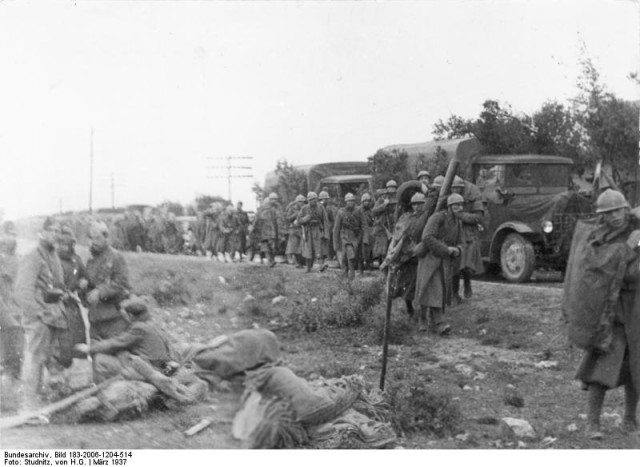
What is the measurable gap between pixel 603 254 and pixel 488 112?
4.74m

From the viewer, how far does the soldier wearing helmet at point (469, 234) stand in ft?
35.0

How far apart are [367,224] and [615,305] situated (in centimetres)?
833

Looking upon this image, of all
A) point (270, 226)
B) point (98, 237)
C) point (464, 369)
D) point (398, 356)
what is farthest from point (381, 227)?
point (98, 237)

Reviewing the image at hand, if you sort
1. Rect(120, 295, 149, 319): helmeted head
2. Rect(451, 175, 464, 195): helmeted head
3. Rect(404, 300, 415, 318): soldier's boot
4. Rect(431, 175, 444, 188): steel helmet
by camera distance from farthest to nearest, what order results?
Rect(451, 175, 464, 195): helmeted head < Rect(431, 175, 444, 188): steel helmet < Rect(404, 300, 415, 318): soldier's boot < Rect(120, 295, 149, 319): helmeted head

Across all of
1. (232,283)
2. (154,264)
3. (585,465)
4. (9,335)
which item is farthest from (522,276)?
(9,335)

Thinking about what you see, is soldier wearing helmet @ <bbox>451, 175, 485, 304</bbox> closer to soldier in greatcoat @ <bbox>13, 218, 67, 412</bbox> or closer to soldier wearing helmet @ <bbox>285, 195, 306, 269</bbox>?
soldier wearing helmet @ <bbox>285, 195, 306, 269</bbox>

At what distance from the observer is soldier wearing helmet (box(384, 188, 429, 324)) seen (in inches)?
388

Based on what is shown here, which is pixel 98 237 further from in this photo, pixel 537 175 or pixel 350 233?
pixel 537 175

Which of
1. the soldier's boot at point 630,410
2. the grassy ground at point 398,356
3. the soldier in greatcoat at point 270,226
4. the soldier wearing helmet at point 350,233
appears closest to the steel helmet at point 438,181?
the grassy ground at point 398,356

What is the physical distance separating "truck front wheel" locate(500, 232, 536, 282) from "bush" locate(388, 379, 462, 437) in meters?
5.73

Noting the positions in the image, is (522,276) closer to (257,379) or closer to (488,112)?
(488,112)

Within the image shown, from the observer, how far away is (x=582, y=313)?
6047 mm

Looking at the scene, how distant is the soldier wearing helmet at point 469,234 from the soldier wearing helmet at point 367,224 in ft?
10.4

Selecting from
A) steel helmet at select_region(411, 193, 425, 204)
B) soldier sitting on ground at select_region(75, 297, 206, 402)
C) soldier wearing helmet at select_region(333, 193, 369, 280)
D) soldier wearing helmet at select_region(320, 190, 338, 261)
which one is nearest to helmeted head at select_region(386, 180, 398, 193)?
steel helmet at select_region(411, 193, 425, 204)
